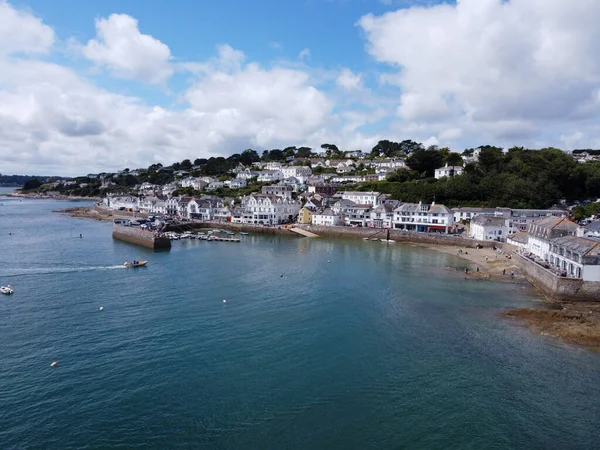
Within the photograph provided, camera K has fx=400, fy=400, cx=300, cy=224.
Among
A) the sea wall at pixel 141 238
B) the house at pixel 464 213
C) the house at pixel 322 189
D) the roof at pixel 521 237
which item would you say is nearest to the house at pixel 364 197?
the house at pixel 322 189

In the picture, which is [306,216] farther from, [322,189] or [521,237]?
[521,237]

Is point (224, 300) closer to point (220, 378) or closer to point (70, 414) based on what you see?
point (220, 378)

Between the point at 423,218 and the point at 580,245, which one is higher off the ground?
the point at 423,218

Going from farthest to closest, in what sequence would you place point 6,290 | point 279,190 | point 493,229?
point 279,190, point 493,229, point 6,290

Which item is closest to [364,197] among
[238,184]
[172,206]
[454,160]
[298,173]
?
[454,160]

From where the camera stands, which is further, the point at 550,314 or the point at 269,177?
the point at 269,177

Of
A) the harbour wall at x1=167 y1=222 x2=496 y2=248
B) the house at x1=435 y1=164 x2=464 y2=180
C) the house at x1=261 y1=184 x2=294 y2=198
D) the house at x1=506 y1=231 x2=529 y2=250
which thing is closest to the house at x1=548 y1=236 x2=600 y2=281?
A: the house at x1=506 y1=231 x2=529 y2=250

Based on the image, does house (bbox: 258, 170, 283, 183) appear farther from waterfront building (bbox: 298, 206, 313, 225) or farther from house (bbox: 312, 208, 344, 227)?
house (bbox: 312, 208, 344, 227)
